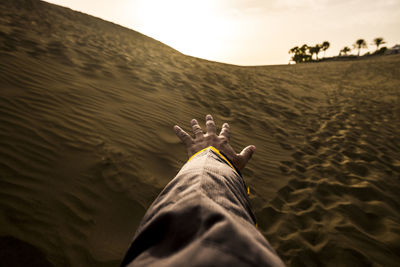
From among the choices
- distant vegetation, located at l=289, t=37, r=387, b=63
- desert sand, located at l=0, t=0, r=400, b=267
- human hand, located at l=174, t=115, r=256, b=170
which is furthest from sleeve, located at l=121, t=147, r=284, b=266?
distant vegetation, located at l=289, t=37, r=387, b=63

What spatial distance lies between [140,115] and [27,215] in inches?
75.9

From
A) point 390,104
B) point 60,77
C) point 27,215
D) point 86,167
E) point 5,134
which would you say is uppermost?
point 390,104

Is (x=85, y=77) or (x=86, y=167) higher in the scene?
(x=85, y=77)

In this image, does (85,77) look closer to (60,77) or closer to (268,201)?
(60,77)

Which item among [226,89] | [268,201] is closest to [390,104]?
[226,89]

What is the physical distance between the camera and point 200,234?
460 millimetres

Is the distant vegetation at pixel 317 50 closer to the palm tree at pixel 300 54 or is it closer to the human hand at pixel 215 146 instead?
the palm tree at pixel 300 54

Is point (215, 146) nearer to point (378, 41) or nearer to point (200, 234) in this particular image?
point (200, 234)

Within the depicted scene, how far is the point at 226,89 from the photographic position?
5805mm

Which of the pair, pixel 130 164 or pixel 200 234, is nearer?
pixel 200 234

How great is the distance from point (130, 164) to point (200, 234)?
5.77 ft

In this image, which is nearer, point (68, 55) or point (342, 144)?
point (342, 144)

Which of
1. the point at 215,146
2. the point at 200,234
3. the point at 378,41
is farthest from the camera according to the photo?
the point at 378,41

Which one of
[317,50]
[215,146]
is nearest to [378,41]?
[317,50]
